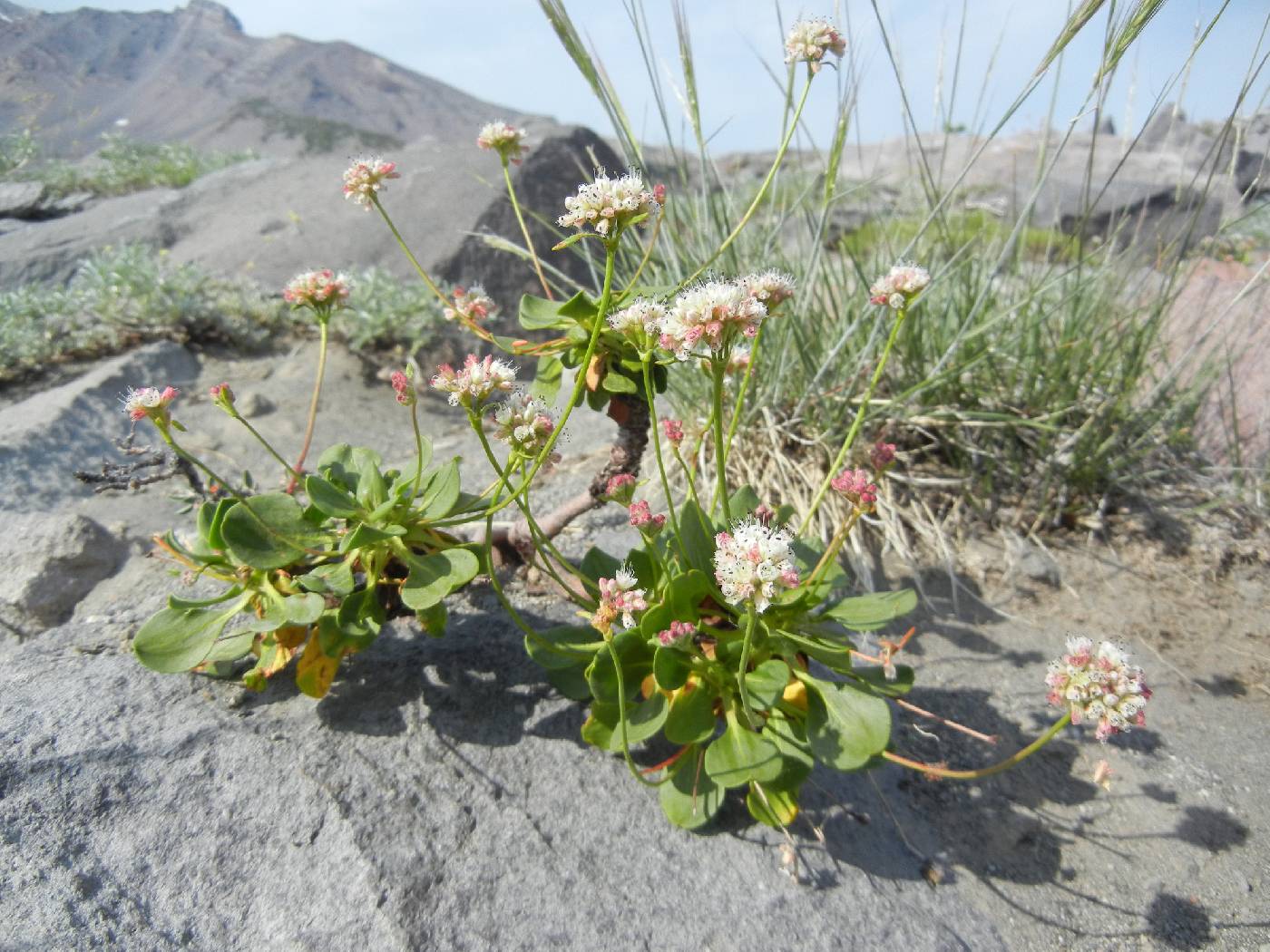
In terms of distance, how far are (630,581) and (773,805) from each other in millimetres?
548

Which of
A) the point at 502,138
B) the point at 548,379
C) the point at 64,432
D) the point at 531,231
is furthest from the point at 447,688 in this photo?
the point at 531,231

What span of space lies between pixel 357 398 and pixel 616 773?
2362 mm

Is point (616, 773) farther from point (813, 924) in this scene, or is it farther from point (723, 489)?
point (723, 489)

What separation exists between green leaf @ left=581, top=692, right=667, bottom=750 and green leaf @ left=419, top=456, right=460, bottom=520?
0.47 m

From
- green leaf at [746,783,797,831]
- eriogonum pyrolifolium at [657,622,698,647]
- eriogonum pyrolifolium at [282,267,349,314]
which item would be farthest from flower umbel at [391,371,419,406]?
green leaf at [746,783,797,831]

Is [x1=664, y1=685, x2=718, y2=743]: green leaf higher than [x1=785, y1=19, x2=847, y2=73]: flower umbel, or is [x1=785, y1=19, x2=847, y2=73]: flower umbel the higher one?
[x1=785, y1=19, x2=847, y2=73]: flower umbel

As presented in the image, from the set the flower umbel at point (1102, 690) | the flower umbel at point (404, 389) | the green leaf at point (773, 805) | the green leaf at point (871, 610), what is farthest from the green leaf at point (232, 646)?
the flower umbel at point (1102, 690)

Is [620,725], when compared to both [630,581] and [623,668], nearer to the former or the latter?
[623,668]

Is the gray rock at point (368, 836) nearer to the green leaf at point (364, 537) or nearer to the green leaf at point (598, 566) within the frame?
the green leaf at point (598, 566)

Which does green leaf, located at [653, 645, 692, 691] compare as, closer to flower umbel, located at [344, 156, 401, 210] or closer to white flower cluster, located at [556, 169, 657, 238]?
white flower cluster, located at [556, 169, 657, 238]

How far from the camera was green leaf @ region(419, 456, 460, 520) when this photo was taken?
1508mm

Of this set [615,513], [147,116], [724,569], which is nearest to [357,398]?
[615,513]

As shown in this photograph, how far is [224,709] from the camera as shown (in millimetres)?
1548

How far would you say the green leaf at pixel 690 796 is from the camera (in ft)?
4.85
